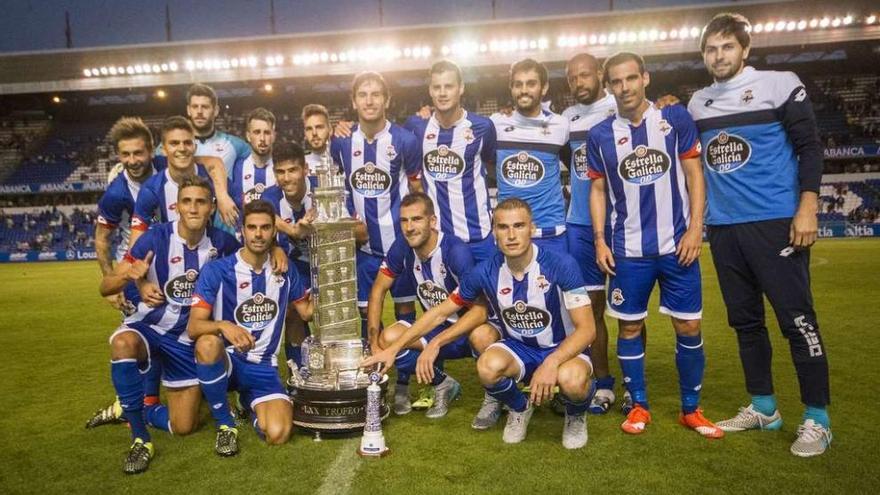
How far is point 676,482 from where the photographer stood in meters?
2.83

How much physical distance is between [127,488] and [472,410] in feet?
6.88

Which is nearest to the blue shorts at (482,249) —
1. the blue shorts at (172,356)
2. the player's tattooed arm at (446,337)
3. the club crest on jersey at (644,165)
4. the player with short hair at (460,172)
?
the player with short hair at (460,172)

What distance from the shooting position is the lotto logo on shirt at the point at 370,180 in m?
4.53

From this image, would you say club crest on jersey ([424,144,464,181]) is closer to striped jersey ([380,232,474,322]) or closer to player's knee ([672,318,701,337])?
striped jersey ([380,232,474,322])

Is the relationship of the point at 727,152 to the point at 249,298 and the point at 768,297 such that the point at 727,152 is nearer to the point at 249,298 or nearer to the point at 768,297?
the point at 768,297

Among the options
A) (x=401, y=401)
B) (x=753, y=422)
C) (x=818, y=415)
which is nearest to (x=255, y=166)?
(x=401, y=401)

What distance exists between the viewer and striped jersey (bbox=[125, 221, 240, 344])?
393 centimetres

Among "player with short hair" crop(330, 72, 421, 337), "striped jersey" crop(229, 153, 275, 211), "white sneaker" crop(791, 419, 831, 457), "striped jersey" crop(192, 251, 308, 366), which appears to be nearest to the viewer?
"white sneaker" crop(791, 419, 831, 457)

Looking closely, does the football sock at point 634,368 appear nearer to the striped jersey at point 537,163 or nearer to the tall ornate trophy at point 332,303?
the striped jersey at point 537,163

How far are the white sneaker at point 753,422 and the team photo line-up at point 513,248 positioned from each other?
1 cm

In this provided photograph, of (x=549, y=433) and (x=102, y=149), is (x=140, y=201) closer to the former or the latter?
(x=549, y=433)

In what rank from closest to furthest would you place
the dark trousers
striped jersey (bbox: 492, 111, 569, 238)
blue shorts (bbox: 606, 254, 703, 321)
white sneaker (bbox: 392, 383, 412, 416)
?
the dark trousers < blue shorts (bbox: 606, 254, 703, 321) < white sneaker (bbox: 392, 383, 412, 416) < striped jersey (bbox: 492, 111, 569, 238)

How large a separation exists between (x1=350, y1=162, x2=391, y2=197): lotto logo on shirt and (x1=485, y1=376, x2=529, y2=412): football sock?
181 centimetres

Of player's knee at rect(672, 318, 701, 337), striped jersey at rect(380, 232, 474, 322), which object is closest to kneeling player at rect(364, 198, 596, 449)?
striped jersey at rect(380, 232, 474, 322)
